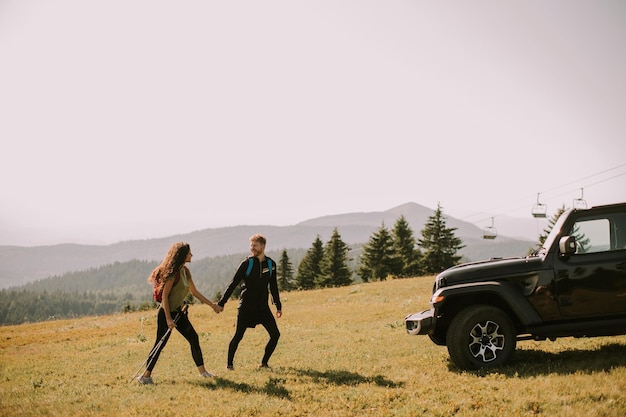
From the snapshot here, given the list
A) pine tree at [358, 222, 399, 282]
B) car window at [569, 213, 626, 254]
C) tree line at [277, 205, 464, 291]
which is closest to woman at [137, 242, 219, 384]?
car window at [569, 213, 626, 254]

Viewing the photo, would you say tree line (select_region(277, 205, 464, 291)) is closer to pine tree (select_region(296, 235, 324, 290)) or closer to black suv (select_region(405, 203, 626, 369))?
pine tree (select_region(296, 235, 324, 290))

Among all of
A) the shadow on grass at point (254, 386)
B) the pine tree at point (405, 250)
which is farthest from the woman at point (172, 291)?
the pine tree at point (405, 250)

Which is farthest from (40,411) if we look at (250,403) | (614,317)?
(614,317)

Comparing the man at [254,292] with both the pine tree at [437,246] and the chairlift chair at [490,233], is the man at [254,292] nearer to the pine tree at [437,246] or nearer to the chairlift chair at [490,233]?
the chairlift chair at [490,233]

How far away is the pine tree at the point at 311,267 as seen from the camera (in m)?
62.8

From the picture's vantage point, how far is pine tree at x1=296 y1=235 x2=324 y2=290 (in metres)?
62.8

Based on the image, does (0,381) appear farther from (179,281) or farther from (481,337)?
(481,337)

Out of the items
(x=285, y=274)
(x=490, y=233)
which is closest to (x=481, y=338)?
(x=490, y=233)

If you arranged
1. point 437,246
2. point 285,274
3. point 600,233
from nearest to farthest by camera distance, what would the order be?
point 600,233 → point 437,246 → point 285,274

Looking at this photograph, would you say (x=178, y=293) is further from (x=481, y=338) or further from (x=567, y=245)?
(x=567, y=245)

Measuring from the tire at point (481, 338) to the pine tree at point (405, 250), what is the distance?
49953 mm

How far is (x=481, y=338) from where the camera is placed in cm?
781

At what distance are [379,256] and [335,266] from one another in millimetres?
Answer: 6169

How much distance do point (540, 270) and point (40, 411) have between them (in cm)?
920
